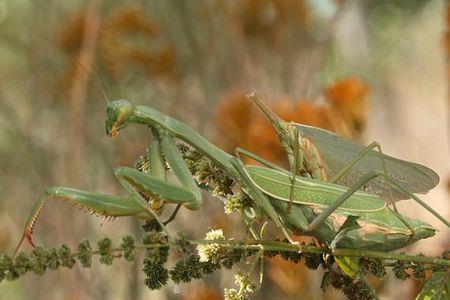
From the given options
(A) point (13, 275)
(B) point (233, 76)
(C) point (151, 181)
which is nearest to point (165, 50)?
(B) point (233, 76)

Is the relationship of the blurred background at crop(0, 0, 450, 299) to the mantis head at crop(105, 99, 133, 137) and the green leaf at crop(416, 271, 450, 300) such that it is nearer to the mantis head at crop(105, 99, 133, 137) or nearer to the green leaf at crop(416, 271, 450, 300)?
the mantis head at crop(105, 99, 133, 137)

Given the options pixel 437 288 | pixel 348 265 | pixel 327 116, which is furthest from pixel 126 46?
pixel 437 288

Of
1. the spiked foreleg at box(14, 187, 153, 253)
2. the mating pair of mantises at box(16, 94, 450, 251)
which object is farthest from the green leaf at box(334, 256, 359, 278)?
the spiked foreleg at box(14, 187, 153, 253)

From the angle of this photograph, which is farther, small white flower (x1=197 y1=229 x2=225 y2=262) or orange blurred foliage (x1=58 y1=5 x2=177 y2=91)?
orange blurred foliage (x1=58 y1=5 x2=177 y2=91)

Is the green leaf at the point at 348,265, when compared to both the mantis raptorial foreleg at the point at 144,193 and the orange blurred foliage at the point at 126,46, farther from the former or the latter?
the orange blurred foliage at the point at 126,46

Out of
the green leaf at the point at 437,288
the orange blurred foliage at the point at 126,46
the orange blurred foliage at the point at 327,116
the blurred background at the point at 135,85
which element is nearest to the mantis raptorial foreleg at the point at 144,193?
the green leaf at the point at 437,288

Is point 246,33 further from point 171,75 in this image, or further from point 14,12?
point 14,12

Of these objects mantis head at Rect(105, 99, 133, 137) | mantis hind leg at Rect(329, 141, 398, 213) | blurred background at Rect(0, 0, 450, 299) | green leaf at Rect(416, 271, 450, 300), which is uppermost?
blurred background at Rect(0, 0, 450, 299)

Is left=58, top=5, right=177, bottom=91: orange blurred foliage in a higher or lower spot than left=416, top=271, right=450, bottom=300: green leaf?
higher
